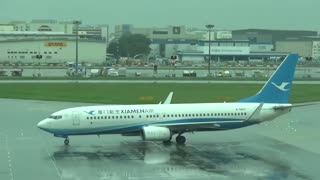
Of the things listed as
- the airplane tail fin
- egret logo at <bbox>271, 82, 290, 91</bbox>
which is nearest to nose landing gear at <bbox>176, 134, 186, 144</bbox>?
the airplane tail fin

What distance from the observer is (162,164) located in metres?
32.7

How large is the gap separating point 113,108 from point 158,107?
3.07 m

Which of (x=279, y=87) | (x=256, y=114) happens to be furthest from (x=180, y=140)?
(x=279, y=87)

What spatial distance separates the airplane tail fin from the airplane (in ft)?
0.47

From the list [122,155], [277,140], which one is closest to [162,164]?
[122,155]

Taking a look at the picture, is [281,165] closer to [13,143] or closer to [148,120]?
[148,120]

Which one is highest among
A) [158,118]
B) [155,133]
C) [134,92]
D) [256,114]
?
[256,114]

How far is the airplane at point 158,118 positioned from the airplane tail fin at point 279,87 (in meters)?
0.14

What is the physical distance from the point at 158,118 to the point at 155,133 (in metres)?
1.42

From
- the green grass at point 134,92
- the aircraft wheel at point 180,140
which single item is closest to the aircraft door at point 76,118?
the aircraft wheel at point 180,140

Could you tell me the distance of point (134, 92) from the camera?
268ft

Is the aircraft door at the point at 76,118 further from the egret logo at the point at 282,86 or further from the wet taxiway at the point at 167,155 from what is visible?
the egret logo at the point at 282,86

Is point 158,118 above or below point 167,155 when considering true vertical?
above

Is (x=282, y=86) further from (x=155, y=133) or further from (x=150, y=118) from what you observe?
(x=155, y=133)
